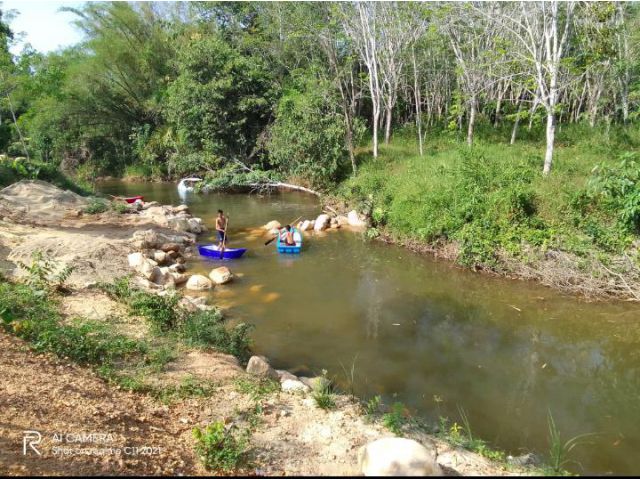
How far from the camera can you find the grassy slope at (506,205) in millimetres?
11016

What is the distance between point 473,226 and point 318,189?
1130 cm

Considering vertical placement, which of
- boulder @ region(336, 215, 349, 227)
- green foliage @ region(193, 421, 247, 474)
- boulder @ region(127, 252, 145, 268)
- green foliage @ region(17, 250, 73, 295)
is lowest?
boulder @ region(336, 215, 349, 227)

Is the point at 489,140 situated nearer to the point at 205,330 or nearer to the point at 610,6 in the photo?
the point at 610,6

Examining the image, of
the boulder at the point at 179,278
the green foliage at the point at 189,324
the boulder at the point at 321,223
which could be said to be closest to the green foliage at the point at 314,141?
the boulder at the point at 321,223

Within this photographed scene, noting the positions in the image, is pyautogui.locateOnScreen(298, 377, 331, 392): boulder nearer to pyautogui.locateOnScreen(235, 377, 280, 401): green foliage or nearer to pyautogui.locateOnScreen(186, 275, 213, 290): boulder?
pyautogui.locateOnScreen(235, 377, 280, 401): green foliage

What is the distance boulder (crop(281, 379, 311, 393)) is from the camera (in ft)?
20.2

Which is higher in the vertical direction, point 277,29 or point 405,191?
point 277,29

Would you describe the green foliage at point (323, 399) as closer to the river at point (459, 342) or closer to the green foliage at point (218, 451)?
the river at point (459, 342)

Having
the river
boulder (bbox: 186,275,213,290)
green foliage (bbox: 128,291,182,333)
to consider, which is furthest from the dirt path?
boulder (bbox: 186,275,213,290)

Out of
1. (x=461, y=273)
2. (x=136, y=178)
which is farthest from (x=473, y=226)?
(x=136, y=178)

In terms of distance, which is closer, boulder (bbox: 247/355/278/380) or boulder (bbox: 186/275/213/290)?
boulder (bbox: 247/355/278/380)

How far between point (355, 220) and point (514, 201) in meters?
6.64

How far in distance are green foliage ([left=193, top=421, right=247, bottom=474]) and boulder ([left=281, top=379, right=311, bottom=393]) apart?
1666mm

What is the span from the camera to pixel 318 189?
2280 cm
